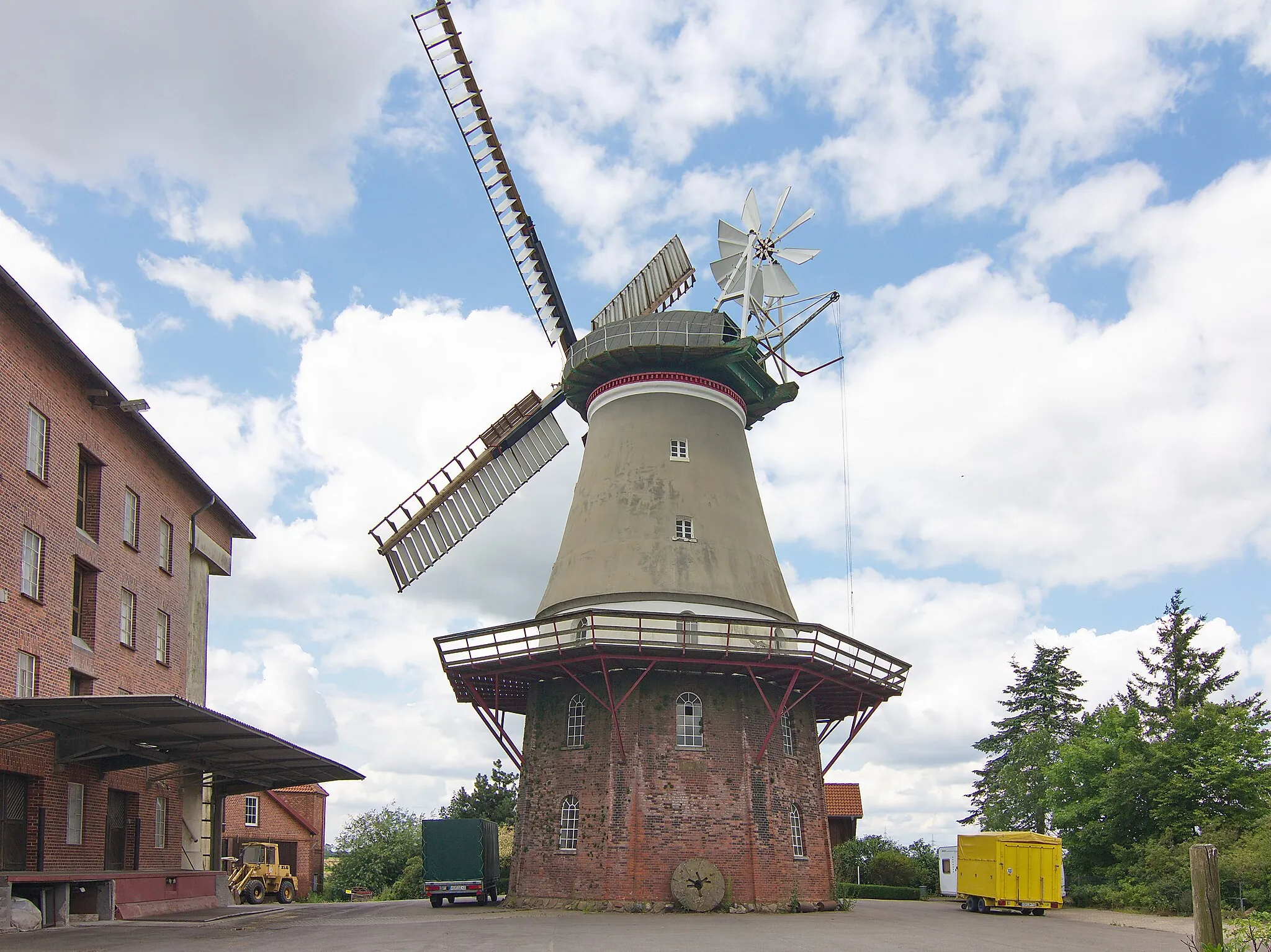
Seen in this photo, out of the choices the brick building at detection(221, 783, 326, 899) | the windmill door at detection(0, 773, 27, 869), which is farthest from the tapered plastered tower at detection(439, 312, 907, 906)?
the brick building at detection(221, 783, 326, 899)

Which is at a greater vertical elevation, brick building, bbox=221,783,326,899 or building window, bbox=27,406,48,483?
building window, bbox=27,406,48,483

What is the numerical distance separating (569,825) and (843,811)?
79.1 ft

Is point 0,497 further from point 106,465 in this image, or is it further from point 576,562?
point 576,562

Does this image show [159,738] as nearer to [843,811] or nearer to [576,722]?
[576,722]

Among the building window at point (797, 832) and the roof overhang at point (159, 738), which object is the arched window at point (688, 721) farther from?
the roof overhang at point (159, 738)

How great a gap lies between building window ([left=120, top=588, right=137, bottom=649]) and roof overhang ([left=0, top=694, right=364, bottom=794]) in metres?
3.07

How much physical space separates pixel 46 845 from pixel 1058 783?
28875mm

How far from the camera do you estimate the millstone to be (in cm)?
2583

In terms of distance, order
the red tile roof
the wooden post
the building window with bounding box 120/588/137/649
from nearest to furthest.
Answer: the wooden post, the building window with bounding box 120/588/137/649, the red tile roof

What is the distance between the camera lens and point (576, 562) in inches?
1176

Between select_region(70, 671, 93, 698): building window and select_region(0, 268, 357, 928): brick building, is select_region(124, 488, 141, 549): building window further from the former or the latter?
select_region(70, 671, 93, 698): building window

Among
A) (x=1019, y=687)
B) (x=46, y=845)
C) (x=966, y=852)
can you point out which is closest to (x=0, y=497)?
(x=46, y=845)

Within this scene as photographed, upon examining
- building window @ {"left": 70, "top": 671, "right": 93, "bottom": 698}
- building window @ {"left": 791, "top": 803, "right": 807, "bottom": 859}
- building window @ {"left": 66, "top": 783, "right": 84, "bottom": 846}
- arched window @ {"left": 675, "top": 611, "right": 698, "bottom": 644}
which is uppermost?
arched window @ {"left": 675, "top": 611, "right": 698, "bottom": 644}

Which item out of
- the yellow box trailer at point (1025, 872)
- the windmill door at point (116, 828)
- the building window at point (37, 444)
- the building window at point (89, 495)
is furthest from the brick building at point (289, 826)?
the yellow box trailer at point (1025, 872)
